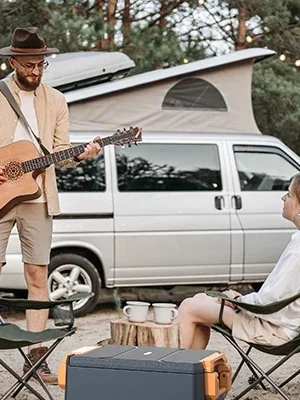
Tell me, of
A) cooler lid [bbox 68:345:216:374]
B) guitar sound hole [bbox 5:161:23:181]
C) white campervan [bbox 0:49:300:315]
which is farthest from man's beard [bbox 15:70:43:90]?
white campervan [bbox 0:49:300:315]

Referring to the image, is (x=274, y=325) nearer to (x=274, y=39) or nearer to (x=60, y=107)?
(x=60, y=107)

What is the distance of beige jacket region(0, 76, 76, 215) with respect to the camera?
5.19 m

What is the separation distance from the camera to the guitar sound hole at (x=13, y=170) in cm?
518

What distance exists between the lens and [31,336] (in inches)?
173

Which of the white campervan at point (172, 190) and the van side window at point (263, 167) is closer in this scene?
the white campervan at point (172, 190)

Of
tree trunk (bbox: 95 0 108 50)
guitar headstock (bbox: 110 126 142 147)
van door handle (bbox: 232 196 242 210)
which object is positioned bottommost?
van door handle (bbox: 232 196 242 210)

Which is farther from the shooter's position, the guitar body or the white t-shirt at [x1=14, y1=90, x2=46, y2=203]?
the white t-shirt at [x1=14, y1=90, x2=46, y2=203]

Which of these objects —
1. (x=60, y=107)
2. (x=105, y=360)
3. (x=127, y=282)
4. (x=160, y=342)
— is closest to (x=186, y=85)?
(x=127, y=282)

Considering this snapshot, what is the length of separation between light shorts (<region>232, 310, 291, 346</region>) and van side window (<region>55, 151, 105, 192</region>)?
3.54 meters

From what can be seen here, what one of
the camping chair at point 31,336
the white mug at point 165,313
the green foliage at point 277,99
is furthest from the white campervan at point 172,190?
the green foliage at point 277,99

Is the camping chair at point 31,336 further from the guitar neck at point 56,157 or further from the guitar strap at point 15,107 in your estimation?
the guitar strap at point 15,107

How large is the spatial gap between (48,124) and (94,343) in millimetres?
2084

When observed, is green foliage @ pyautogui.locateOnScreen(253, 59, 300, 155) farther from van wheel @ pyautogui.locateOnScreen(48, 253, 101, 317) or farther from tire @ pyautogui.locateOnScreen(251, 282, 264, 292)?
van wheel @ pyautogui.locateOnScreen(48, 253, 101, 317)

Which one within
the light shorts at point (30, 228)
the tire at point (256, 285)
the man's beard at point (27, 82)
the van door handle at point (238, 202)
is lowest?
the tire at point (256, 285)
